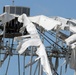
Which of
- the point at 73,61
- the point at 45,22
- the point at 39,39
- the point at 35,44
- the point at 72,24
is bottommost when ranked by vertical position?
the point at 73,61

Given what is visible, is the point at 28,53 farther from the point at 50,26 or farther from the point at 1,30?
the point at 50,26

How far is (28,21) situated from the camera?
3403 centimetres

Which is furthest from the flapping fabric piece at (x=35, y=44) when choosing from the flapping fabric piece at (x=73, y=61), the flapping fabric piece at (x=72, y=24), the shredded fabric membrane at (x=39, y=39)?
the flapping fabric piece at (x=72, y=24)

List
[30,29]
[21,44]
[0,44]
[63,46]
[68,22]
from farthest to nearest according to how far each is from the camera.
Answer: [0,44], [63,46], [68,22], [30,29], [21,44]

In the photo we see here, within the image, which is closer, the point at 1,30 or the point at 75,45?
the point at 75,45

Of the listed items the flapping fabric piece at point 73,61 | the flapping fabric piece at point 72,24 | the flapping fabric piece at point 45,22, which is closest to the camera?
the flapping fabric piece at point 73,61

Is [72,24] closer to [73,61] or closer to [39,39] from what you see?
[73,61]

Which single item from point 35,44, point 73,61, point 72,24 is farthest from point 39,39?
point 72,24

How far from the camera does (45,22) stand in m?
34.0

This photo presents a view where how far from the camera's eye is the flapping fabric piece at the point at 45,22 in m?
32.8

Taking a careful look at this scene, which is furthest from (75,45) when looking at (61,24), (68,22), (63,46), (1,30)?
(1,30)

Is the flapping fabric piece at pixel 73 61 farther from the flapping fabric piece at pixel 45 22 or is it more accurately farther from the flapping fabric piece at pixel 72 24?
the flapping fabric piece at pixel 45 22

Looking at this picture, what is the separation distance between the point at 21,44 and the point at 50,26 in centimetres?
337

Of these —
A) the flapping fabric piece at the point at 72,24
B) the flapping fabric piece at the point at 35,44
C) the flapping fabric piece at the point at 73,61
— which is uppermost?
the flapping fabric piece at the point at 35,44
